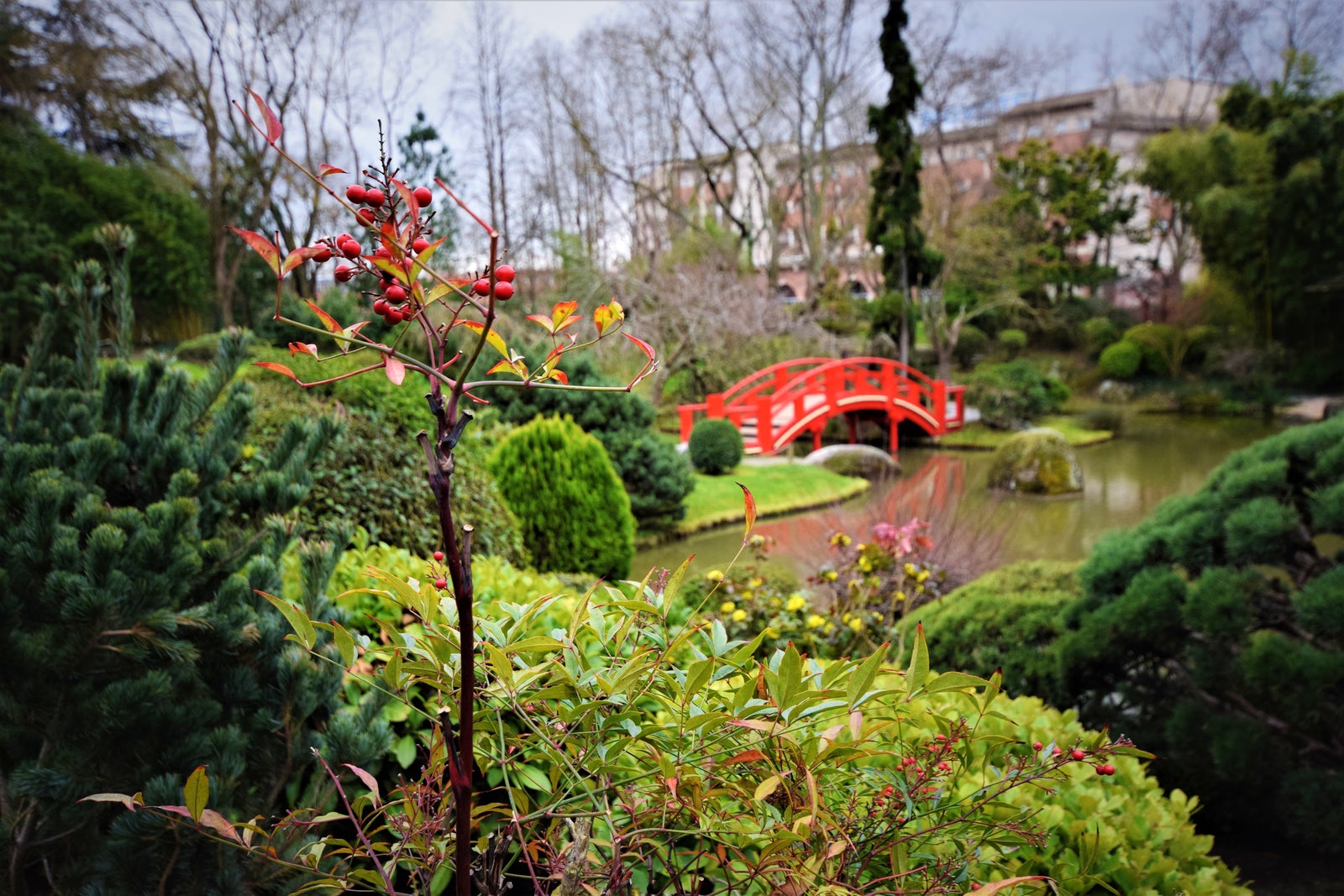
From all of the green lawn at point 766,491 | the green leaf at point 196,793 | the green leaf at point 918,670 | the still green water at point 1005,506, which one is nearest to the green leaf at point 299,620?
the green leaf at point 196,793

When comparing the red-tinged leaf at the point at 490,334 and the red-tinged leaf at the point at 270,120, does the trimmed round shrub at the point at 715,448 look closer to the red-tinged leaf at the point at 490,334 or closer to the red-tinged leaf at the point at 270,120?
the red-tinged leaf at the point at 490,334

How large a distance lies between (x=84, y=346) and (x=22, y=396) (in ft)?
0.53

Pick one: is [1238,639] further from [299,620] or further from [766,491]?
[766,491]

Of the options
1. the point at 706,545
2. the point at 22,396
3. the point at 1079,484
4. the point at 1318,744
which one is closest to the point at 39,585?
the point at 22,396

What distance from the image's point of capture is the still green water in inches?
257

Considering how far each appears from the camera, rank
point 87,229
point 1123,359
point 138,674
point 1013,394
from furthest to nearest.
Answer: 1. point 1123,359
2. point 1013,394
3. point 87,229
4. point 138,674

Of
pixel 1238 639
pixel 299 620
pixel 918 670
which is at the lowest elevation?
pixel 1238 639

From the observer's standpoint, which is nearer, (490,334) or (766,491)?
(490,334)

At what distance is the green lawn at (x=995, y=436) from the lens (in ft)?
53.2

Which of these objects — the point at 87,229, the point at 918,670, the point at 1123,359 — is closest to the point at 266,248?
the point at 918,670

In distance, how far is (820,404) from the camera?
49.2 feet

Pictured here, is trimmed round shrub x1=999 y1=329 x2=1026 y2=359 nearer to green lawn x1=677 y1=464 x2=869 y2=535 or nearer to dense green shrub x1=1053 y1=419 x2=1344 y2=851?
green lawn x1=677 y1=464 x2=869 y2=535

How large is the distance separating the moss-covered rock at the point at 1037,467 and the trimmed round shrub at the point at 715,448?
3.67 m

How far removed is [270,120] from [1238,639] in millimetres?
3234
